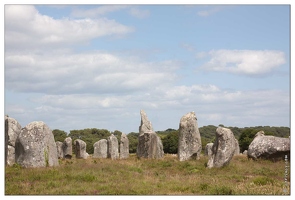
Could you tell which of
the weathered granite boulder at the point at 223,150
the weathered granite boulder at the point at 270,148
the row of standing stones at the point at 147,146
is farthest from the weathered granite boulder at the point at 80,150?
the weathered granite boulder at the point at 223,150

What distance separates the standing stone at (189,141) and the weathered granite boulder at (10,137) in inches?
459

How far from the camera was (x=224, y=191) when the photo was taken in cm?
1780

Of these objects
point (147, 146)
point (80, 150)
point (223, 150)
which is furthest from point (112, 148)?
point (223, 150)

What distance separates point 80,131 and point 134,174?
207 feet

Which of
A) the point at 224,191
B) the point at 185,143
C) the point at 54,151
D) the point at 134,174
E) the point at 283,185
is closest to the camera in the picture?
the point at 224,191

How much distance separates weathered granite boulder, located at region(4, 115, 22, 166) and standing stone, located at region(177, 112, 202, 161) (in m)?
11.7

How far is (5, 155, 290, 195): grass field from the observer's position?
58.4ft

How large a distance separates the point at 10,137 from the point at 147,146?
11.2 meters

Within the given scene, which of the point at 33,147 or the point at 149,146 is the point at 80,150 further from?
the point at 33,147

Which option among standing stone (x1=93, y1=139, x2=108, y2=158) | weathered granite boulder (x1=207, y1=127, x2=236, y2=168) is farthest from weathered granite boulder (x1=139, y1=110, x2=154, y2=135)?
weathered granite boulder (x1=207, y1=127, x2=236, y2=168)

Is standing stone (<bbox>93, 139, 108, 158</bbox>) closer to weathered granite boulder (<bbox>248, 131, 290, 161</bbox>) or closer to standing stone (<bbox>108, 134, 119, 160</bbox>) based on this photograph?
standing stone (<bbox>108, 134, 119, 160</bbox>)

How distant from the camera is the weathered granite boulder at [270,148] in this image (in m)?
30.3
